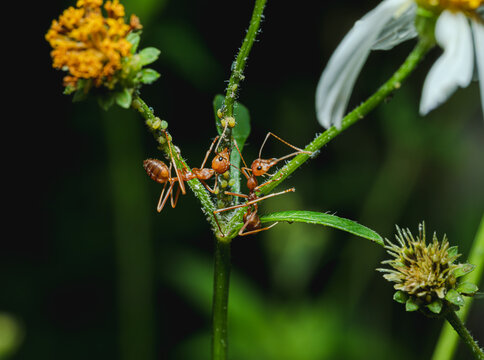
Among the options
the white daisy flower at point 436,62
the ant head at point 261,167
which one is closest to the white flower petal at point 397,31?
the white daisy flower at point 436,62

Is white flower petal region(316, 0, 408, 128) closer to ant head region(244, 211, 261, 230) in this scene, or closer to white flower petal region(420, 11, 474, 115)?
white flower petal region(420, 11, 474, 115)

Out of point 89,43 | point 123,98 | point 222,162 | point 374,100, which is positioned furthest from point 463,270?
point 89,43

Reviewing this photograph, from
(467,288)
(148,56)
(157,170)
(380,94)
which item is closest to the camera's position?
(380,94)

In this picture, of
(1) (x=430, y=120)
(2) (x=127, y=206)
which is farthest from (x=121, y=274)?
(1) (x=430, y=120)

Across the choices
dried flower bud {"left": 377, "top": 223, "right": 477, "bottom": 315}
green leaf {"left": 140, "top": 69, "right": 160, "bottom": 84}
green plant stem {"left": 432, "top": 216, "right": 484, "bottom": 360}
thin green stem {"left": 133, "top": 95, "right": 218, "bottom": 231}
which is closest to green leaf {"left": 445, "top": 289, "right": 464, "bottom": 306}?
dried flower bud {"left": 377, "top": 223, "right": 477, "bottom": 315}

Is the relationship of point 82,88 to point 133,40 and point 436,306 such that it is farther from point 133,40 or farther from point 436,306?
point 436,306

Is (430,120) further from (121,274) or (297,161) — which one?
(297,161)
